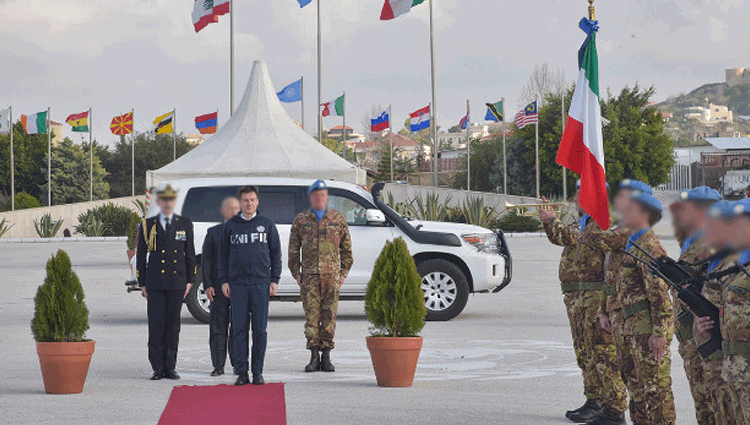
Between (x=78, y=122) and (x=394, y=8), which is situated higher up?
(x=394, y=8)

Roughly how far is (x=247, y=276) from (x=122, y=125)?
155ft

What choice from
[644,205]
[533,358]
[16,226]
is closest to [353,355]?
[533,358]

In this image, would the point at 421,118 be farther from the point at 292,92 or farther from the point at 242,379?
the point at 242,379

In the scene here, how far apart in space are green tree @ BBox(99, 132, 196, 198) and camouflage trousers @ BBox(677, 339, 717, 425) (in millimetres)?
68462

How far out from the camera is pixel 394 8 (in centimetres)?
3800

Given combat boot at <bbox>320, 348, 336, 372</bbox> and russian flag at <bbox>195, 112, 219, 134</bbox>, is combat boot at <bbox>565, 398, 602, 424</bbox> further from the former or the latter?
russian flag at <bbox>195, 112, 219, 134</bbox>

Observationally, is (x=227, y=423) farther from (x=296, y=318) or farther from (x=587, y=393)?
(x=296, y=318)

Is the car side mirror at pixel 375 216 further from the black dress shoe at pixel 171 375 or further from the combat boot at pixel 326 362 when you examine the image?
the black dress shoe at pixel 171 375

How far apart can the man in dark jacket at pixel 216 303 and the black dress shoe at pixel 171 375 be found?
0.43 meters

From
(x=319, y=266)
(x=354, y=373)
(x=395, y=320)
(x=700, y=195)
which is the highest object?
(x=700, y=195)

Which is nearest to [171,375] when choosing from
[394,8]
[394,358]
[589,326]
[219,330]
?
[219,330]

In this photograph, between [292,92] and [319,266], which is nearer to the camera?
[319,266]

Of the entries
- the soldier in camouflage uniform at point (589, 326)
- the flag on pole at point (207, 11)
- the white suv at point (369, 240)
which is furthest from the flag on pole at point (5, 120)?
the soldier in camouflage uniform at point (589, 326)

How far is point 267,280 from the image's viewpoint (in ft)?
31.1
